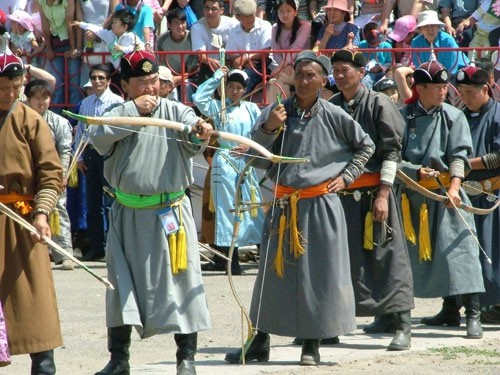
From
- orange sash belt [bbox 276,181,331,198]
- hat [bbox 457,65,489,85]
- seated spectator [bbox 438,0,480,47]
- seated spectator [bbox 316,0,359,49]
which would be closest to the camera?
orange sash belt [bbox 276,181,331,198]

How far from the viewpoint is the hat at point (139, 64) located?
24.1 feet

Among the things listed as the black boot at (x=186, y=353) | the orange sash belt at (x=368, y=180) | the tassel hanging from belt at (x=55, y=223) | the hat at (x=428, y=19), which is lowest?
the black boot at (x=186, y=353)

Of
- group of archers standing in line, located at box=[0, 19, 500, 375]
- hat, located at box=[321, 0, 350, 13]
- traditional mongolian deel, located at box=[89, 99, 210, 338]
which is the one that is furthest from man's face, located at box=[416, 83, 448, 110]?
hat, located at box=[321, 0, 350, 13]

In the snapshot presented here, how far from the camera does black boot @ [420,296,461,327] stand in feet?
31.6

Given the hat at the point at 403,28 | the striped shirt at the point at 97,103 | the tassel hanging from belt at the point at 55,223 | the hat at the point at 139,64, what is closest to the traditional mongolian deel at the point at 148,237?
the hat at the point at 139,64

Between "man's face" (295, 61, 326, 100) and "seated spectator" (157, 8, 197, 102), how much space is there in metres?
5.62

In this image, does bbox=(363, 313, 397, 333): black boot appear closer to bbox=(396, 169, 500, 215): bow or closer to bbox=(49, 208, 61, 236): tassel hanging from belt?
bbox=(396, 169, 500, 215): bow

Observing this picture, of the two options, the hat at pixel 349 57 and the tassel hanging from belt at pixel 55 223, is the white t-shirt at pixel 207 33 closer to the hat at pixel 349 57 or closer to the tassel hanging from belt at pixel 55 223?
the tassel hanging from belt at pixel 55 223

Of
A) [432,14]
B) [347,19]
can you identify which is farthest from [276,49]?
[432,14]

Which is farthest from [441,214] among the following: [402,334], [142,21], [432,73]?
[142,21]

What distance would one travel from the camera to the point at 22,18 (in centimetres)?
1438

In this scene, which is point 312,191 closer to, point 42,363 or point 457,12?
point 42,363

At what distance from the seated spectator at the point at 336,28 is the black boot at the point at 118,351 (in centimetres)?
650

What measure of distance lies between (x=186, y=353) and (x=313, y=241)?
1127 millimetres
